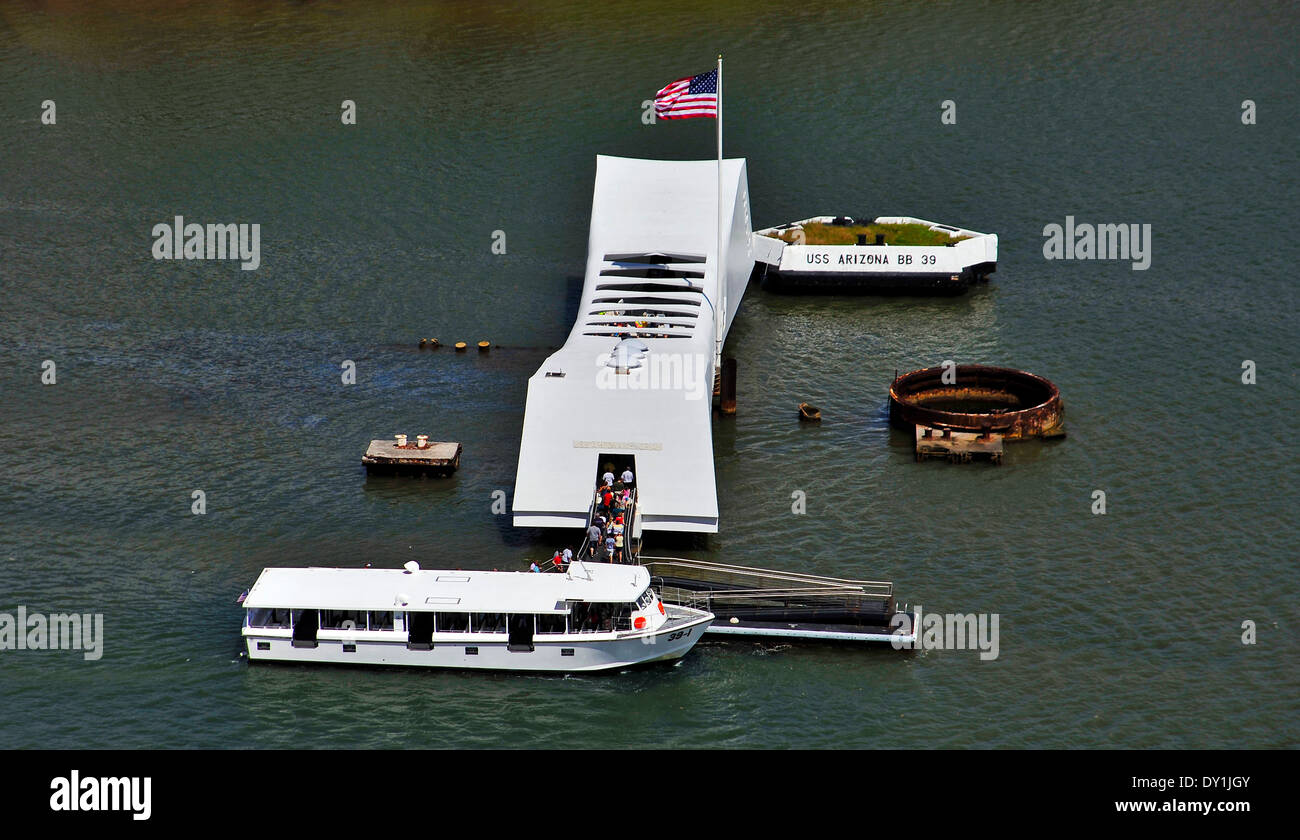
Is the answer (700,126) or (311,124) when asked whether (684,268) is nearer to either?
(700,126)

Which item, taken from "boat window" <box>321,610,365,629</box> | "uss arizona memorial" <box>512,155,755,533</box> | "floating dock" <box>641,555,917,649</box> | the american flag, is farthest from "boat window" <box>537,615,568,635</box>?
the american flag

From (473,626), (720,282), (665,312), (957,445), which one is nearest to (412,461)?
(665,312)

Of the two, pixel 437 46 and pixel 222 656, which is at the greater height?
pixel 437 46

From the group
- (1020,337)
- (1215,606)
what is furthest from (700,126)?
(1215,606)

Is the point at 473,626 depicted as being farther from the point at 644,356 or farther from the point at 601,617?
the point at 644,356

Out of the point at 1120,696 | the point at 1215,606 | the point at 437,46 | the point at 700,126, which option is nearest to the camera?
the point at 1120,696

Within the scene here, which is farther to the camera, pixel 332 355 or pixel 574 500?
pixel 332 355

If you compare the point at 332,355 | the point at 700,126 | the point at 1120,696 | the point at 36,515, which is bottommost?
the point at 1120,696

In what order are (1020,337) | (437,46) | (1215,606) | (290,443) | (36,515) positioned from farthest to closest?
(437,46) → (1020,337) → (290,443) → (36,515) → (1215,606)
